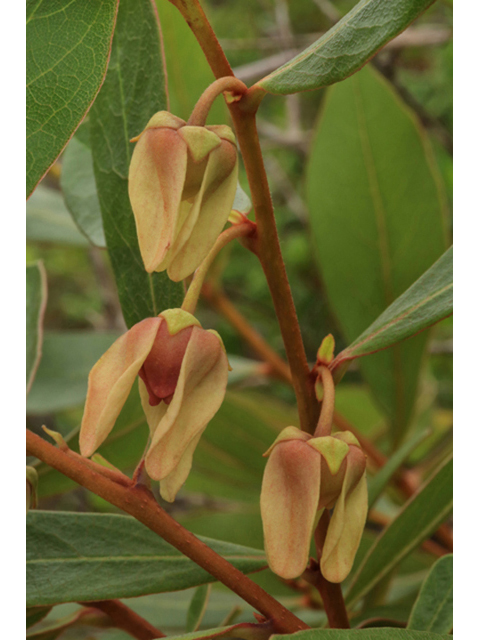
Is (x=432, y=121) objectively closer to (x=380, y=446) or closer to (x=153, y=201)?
(x=380, y=446)

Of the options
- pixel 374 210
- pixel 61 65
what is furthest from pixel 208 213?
pixel 374 210

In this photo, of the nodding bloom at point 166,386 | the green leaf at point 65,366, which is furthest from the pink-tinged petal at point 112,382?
the green leaf at point 65,366

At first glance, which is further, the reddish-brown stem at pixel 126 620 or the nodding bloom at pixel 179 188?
the reddish-brown stem at pixel 126 620

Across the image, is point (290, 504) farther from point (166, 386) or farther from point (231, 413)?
point (231, 413)

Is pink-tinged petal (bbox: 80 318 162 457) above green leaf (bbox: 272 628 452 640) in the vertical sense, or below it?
above

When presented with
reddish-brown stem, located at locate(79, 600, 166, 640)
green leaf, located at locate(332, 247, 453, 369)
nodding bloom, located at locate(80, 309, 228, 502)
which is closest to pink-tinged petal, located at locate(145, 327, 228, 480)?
nodding bloom, located at locate(80, 309, 228, 502)

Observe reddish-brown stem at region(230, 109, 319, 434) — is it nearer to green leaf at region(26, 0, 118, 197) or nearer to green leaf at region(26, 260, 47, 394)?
green leaf at region(26, 0, 118, 197)

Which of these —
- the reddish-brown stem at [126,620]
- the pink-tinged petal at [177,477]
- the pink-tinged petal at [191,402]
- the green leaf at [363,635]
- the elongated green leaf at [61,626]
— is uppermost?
the pink-tinged petal at [191,402]

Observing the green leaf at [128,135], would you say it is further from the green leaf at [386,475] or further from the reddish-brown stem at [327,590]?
the green leaf at [386,475]
